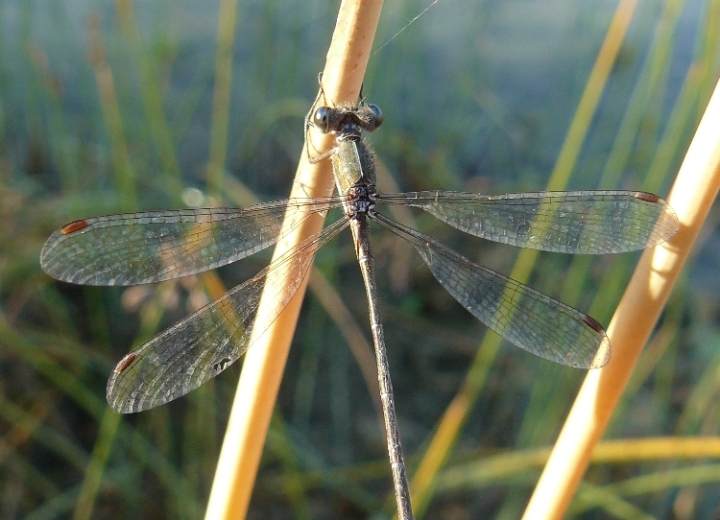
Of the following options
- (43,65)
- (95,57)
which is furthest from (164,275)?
(43,65)

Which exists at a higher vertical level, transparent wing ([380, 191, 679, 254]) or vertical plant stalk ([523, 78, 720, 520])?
transparent wing ([380, 191, 679, 254])

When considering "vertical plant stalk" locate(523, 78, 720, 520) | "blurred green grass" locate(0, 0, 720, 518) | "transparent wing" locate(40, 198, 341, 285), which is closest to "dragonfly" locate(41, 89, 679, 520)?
"transparent wing" locate(40, 198, 341, 285)

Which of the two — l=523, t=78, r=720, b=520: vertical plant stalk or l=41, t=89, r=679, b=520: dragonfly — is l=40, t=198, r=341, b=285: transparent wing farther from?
l=523, t=78, r=720, b=520: vertical plant stalk

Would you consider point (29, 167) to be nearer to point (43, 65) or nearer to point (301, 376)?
point (43, 65)

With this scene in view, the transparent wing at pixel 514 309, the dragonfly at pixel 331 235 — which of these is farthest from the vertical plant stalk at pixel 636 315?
the transparent wing at pixel 514 309

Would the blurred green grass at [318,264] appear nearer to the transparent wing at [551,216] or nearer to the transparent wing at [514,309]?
the transparent wing at [551,216]

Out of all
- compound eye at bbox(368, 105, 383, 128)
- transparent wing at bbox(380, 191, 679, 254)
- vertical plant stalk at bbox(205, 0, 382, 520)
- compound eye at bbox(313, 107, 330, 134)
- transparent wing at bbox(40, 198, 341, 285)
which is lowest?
vertical plant stalk at bbox(205, 0, 382, 520)

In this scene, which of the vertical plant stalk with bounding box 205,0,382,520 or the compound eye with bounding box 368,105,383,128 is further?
the compound eye with bounding box 368,105,383,128

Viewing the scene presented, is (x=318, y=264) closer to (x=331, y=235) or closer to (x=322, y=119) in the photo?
(x=331, y=235)
